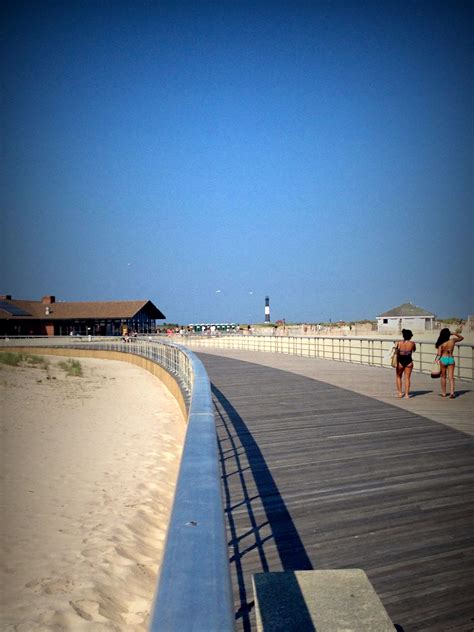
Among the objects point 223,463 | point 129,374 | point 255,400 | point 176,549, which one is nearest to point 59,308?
point 129,374

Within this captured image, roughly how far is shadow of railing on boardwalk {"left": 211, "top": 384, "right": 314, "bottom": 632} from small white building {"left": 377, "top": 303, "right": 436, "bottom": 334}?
5030 centimetres

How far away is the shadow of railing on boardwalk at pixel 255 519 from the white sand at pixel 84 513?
1.60 metres

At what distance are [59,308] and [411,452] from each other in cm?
6353

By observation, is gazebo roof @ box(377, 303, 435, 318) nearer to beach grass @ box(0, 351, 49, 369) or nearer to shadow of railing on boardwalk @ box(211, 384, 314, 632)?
beach grass @ box(0, 351, 49, 369)

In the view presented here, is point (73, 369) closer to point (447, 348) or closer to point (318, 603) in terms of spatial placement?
point (447, 348)

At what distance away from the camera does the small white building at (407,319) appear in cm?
5531

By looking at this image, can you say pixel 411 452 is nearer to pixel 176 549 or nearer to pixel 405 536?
pixel 405 536

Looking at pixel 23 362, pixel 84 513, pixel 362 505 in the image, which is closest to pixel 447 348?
pixel 362 505

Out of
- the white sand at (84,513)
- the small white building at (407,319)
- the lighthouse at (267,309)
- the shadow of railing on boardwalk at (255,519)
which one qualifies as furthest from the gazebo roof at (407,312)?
the lighthouse at (267,309)

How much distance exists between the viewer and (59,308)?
210 feet

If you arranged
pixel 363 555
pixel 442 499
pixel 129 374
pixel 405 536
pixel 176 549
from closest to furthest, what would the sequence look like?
pixel 176 549
pixel 363 555
pixel 405 536
pixel 442 499
pixel 129 374

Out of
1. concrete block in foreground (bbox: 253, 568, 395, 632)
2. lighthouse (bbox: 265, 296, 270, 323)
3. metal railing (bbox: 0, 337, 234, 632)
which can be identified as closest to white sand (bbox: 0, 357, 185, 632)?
concrete block in foreground (bbox: 253, 568, 395, 632)

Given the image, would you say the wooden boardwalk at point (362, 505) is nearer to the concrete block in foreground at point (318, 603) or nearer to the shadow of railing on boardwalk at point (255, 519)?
the shadow of railing on boardwalk at point (255, 519)


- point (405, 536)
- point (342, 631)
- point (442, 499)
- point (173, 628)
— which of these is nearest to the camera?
point (173, 628)
